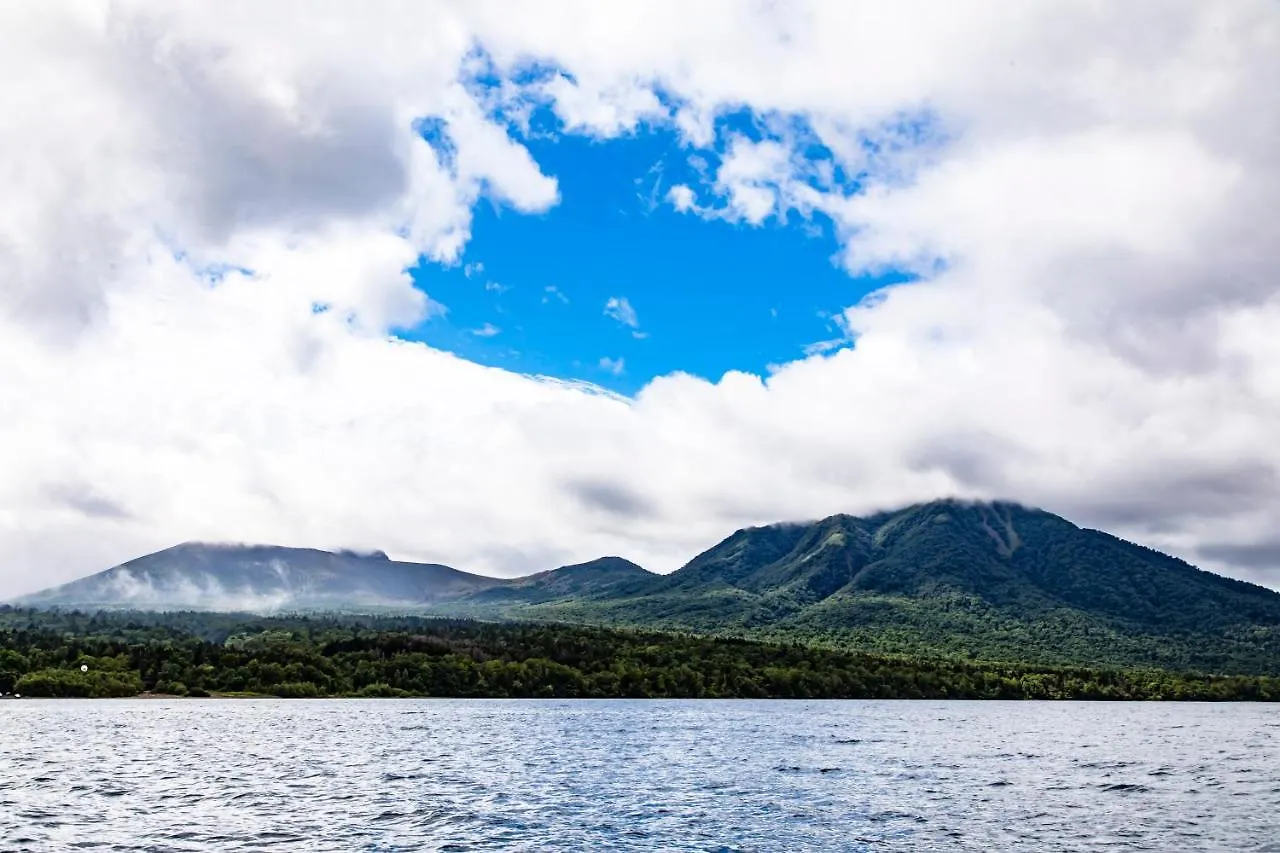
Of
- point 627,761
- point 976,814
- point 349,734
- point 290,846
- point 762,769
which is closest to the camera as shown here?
point 290,846

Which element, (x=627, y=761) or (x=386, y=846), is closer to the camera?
(x=386, y=846)

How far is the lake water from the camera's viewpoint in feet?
223

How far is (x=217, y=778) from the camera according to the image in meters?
99.2

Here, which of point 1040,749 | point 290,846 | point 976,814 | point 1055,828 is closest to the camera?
point 290,846

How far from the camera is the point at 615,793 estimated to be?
307 feet

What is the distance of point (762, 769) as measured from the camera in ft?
Answer: 385

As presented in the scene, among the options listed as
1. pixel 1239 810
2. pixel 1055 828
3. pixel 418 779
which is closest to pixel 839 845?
pixel 1055 828

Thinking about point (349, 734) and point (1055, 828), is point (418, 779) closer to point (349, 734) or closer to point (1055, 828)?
point (1055, 828)

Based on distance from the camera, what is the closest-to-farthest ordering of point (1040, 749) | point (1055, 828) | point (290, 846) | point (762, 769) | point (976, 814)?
1. point (290, 846)
2. point (1055, 828)
3. point (976, 814)
4. point (762, 769)
5. point (1040, 749)

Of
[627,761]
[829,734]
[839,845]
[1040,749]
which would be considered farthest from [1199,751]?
[839,845]

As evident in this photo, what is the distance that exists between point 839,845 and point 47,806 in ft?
184

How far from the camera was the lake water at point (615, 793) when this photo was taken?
2680 inches

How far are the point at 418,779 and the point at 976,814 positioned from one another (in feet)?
168

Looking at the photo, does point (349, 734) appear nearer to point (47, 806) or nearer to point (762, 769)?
point (762, 769)
